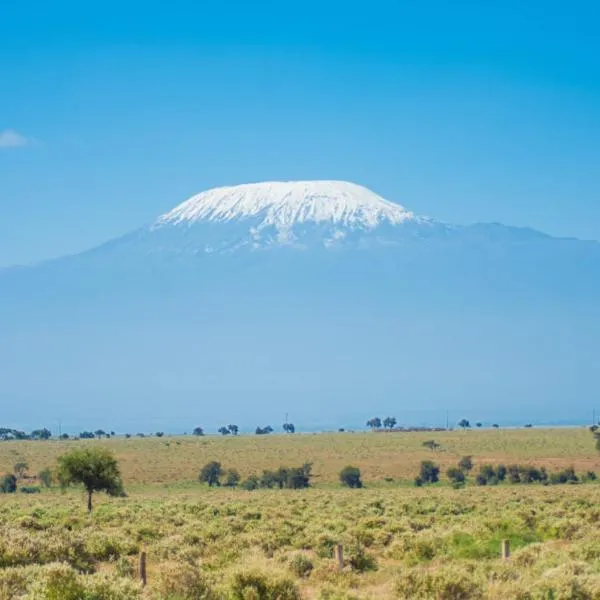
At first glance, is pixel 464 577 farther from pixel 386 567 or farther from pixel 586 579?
pixel 386 567

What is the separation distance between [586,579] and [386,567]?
24.4 ft

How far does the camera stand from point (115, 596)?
14.5m

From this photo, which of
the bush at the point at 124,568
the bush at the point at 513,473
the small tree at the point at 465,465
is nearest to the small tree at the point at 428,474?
the bush at the point at 513,473

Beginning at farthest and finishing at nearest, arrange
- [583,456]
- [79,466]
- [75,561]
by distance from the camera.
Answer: [583,456], [79,466], [75,561]

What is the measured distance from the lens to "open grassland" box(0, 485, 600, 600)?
1680 centimetres

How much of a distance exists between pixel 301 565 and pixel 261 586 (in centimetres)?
470

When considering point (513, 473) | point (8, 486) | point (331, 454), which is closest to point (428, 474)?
point (513, 473)

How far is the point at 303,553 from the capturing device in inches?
926

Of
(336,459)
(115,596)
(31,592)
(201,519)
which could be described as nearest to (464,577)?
(115,596)

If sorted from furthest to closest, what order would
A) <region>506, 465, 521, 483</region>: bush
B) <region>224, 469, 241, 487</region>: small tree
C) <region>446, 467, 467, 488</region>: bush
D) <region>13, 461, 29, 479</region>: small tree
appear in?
<region>13, 461, 29, 479</region>: small tree < <region>224, 469, 241, 487</region>: small tree < <region>446, 467, 467, 488</region>: bush < <region>506, 465, 521, 483</region>: bush

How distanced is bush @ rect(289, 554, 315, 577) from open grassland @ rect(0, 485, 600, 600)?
1.9 inches

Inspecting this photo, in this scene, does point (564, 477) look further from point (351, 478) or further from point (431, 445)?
point (431, 445)

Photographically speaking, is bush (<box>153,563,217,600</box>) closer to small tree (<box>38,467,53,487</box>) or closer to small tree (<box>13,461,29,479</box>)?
small tree (<box>38,467,53,487</box>)

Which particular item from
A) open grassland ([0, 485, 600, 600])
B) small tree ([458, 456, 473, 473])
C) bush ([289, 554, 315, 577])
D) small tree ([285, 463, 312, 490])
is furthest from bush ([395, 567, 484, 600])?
small tree ([458, 456, 473, 473])
